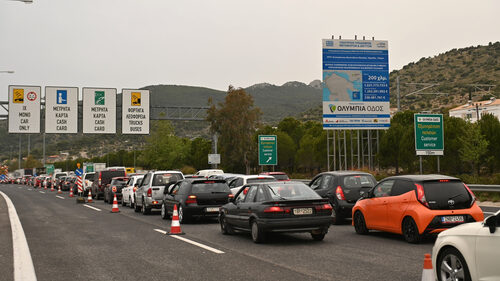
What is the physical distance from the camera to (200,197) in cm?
1781

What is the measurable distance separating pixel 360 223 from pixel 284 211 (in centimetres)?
280

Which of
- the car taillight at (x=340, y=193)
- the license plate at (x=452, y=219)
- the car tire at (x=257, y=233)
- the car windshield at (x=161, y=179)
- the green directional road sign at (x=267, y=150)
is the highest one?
the green directional road sign at (x=267, y=150)

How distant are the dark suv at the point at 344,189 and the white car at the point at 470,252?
9.39 m

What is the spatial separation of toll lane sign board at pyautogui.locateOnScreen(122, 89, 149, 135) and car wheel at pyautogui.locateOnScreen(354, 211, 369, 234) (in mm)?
30605

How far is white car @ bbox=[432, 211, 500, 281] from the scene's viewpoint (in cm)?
613

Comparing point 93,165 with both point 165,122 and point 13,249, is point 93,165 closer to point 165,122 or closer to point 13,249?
point 165,122

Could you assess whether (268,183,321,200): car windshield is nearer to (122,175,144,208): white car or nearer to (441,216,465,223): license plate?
(441,216,465,223): license plate

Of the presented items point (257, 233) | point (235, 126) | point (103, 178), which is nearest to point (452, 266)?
point (257, 233)

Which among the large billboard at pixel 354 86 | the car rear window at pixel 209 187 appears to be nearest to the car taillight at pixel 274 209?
the car rear window at pixel 209 187

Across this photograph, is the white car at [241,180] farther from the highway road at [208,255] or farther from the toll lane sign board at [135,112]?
the toll lane sign board at [135,112]

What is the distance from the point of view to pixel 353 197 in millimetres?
16625

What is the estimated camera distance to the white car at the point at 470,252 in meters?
6.13

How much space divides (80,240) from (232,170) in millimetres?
57757

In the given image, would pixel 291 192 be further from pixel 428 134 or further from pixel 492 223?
pixel 428 134
